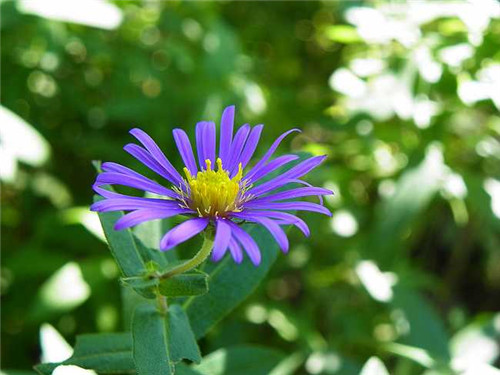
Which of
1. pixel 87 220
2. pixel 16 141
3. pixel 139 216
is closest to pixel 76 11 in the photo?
pixel 16 141

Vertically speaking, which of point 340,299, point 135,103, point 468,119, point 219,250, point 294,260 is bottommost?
point 340,299

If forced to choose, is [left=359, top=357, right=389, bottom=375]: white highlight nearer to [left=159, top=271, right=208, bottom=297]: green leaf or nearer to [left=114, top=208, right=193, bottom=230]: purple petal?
[left=159, top=271, right=208, bottom=297]: green leaf

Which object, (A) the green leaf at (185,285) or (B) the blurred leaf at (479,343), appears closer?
(A) the green leaf at (185,285)

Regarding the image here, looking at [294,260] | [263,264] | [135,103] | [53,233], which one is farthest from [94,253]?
[263,264]

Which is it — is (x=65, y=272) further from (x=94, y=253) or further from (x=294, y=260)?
(x=294, y=260)

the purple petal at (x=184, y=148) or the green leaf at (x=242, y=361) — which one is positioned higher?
the purple petal at (x=184, y=148)

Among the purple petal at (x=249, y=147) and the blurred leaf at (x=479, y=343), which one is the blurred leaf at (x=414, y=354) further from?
the purple petal at (x=249, y=147)

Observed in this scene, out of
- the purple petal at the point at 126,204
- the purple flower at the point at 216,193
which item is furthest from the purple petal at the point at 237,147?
the purple petal at the point at 126,204
